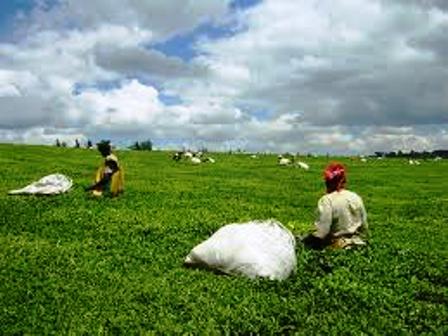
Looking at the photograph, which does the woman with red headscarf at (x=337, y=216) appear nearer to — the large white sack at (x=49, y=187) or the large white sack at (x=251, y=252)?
the large white sack at (x=251, y=252)

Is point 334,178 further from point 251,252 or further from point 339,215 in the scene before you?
point 251,252

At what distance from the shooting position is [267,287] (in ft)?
54.6

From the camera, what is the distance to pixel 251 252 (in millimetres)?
17469

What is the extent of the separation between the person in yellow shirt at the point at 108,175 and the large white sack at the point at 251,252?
14.0m

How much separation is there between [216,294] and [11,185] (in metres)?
24.0

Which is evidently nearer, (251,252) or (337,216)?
(251,252)

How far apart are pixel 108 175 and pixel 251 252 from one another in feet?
52.4

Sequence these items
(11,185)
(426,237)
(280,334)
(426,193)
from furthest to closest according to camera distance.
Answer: (426,193) < (11,185) < (426,237) < (280,334)

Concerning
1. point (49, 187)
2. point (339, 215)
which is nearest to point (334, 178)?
point (339, 215)

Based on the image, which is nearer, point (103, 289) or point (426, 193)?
point (103, 289)

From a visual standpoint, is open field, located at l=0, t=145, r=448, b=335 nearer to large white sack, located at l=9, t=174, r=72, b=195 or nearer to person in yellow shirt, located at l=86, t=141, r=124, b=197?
large white sack, located at l=9, t=174, r=72, b=195

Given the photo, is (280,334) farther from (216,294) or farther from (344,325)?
(216,294)

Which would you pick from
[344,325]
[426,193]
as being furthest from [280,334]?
[426,193]

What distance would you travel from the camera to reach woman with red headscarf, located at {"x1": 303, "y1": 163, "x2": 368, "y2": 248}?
19.8 meters
